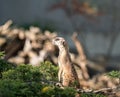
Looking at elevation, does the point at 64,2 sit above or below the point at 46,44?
above

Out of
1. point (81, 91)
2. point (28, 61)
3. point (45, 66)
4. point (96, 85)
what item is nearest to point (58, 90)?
point (81, 91)

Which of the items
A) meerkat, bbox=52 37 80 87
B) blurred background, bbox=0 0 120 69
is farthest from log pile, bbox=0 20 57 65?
meerkat, bbox=52 37 80 87

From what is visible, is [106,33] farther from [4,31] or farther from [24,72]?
[24,72]

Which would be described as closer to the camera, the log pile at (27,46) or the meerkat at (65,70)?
the meerkat at (65,70)

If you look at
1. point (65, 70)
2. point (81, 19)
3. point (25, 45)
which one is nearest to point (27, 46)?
point (25, 45)

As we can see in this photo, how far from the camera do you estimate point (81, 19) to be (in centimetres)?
1484

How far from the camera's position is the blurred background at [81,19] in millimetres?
13945

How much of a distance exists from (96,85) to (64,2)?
20.2 feet

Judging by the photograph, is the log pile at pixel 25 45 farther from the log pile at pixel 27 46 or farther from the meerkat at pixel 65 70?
the meerkat at pixel 65 70

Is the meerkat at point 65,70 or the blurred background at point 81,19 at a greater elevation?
the blurred background at point 81,19

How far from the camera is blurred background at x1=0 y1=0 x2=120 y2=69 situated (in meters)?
13.9

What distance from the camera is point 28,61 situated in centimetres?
966

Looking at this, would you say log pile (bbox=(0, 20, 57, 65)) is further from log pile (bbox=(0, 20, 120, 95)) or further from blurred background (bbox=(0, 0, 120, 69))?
blurred background (bbox=(0, 0, 120, 69))

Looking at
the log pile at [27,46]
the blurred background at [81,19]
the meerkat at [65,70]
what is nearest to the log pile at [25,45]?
the log pile at [27,46]
